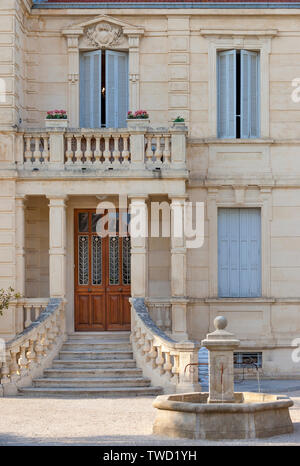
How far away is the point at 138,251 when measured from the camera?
70.4 feet

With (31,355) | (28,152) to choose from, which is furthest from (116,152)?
(31,355)

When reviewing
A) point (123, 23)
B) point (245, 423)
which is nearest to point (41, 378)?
point (245, 423)

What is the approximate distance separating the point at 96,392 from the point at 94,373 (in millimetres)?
912

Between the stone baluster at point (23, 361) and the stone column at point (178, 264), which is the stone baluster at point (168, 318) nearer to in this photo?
the stone column at point (178, 264)

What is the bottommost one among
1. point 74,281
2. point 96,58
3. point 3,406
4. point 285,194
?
point 3,406

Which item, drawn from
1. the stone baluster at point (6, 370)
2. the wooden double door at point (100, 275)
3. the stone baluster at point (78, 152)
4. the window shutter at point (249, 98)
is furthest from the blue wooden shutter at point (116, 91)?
the stone baluster at point (6, 370)

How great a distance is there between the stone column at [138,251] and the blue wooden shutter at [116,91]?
2.84 meters

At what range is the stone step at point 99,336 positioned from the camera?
2225 centimetres

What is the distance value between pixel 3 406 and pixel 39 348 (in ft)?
7.56

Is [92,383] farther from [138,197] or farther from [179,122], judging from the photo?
[179,122]

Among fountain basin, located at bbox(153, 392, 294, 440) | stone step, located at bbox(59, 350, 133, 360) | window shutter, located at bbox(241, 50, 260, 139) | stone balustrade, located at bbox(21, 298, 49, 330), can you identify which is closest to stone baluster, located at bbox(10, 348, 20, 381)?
stone step, located at bbox(59, 350, 133, 360)

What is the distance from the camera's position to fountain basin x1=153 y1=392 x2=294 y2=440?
1417cm

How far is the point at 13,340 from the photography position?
64.5 ft
